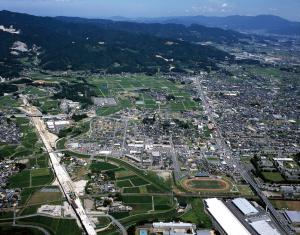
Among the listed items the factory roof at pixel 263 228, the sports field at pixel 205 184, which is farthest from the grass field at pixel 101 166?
the factory roof at pixel 263 228

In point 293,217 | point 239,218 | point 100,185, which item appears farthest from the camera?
point 100,185

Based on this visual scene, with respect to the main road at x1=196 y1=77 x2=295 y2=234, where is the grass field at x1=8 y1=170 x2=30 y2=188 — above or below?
below

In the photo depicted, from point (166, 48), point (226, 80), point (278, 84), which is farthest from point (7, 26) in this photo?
point (278, 84)

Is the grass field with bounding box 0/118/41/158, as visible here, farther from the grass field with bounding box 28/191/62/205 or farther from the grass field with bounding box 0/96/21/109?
the grass field with bounding box 0/96/21/109

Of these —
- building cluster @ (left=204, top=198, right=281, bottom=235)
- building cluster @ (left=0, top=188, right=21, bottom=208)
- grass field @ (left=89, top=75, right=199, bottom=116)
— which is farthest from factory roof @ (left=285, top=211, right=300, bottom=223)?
grass field @ (left=89, top=75, right=199, bottom=116)

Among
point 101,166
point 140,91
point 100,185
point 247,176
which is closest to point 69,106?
point 140,91

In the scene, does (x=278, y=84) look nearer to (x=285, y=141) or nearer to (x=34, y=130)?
(x=285, y=141)

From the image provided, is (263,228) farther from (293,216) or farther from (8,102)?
(8,102)
